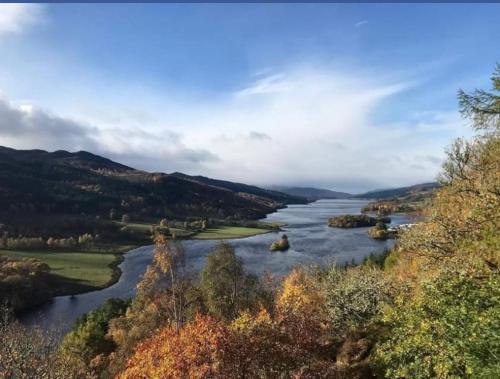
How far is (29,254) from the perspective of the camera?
153 meters

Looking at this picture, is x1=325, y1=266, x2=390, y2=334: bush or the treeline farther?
the treeline

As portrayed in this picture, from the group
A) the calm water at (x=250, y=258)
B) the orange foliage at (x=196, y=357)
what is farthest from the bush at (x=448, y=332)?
the calm water at (x=250, y=258)

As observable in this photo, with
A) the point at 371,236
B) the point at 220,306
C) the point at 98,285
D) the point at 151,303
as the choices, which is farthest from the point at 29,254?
the point at 371,236

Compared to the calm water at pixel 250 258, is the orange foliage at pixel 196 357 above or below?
above

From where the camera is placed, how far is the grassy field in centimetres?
11875

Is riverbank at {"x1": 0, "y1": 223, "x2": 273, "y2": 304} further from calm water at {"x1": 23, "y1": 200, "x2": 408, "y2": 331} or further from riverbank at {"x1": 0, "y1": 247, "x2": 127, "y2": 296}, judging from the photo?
calm water at {"x1": 23, "y1": 200, "x2": 408, "y2": 331}

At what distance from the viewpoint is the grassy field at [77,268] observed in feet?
390

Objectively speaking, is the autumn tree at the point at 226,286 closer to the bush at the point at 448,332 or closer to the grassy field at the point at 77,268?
the bush at the point at 448,332

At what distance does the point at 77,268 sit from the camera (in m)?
137

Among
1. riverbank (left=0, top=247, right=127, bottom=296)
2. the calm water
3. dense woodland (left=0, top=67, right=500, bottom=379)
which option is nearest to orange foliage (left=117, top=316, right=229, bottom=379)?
dense woodland (left=0, top=67, right=500, bottom=379)

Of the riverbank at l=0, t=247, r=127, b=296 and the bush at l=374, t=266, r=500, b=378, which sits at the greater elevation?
the bush at l=374, t=266, r=500, b=378

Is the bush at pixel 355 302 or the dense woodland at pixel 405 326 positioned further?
the bush at pixel 355 302

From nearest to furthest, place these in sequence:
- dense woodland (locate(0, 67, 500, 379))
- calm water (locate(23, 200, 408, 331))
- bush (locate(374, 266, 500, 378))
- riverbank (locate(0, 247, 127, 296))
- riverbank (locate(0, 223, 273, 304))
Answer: bush (locate(374, 266, 500, 378)) < dense woodland (locate(0, 67, 500, 379)) < calm water (locate(23, 200, 408, 331)) < riverbank (locate(0, 247, 127, 296)) < riverbank (locate(0, 223, 273, 304))

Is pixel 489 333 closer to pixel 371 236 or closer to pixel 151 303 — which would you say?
pixel 151 303
